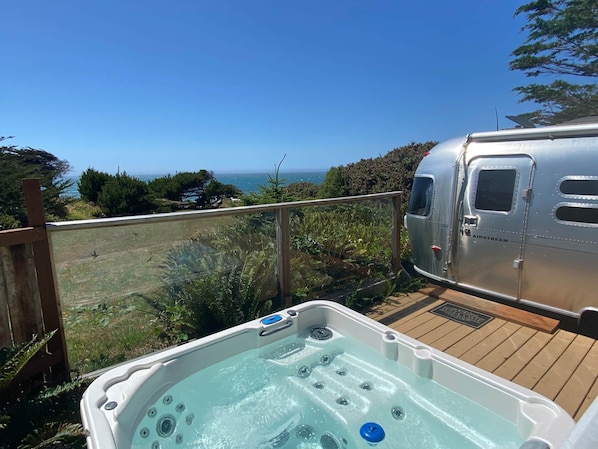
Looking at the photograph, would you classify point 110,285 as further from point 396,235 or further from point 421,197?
point 421,197

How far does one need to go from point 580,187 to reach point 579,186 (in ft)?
0.04

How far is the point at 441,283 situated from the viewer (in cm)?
494

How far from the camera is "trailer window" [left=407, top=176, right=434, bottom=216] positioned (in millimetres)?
4719

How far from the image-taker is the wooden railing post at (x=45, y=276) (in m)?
2.38

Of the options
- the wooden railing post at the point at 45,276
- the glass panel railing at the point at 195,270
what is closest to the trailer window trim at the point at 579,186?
the glass panel railing at the point at 195,270

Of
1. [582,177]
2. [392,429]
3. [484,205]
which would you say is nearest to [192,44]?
[484,205]

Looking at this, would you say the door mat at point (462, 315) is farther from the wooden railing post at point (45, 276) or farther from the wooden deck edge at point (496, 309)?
the wooden railing post at point (45, 276)

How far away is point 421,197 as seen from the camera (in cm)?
491

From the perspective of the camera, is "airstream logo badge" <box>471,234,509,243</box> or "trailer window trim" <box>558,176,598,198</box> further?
"airstream logo badge" <box>471,234,509,243</box>

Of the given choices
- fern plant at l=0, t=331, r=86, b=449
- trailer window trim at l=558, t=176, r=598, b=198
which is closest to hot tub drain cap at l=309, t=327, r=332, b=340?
fern plant at l=0, t=331, r=86, b=449

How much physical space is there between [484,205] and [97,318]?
438cm

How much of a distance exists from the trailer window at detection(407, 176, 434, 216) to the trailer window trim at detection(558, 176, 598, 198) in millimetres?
1560

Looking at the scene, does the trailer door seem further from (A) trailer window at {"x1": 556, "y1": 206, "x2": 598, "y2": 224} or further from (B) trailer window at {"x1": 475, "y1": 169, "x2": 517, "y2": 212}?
(A) trailer window at {"x1": 556, "y1": 206, "x2": 598, "y2": 224}

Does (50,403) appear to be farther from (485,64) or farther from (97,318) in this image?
(485,64)
